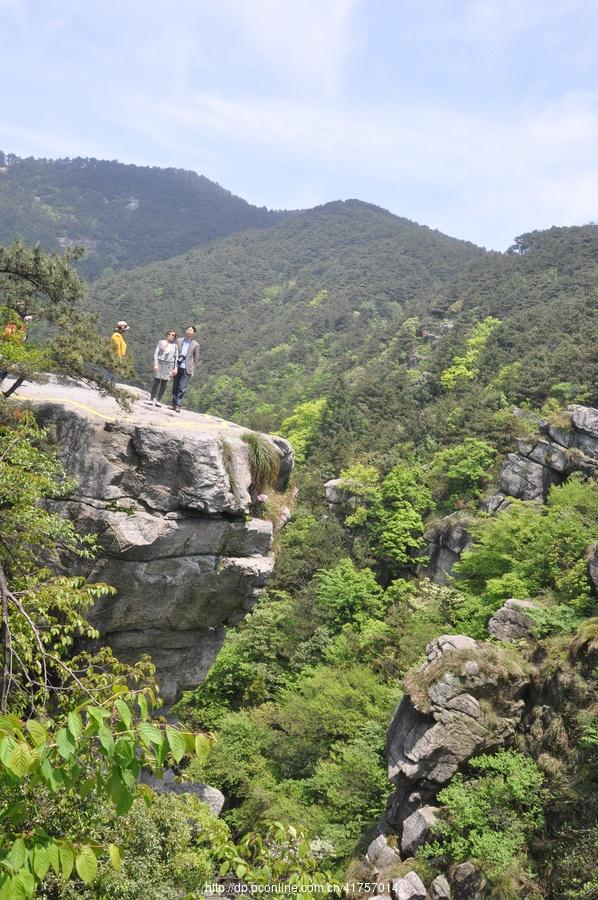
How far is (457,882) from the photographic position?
9.92m

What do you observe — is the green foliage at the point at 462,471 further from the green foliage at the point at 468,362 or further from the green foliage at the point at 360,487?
the green foliage at the point at 468,362

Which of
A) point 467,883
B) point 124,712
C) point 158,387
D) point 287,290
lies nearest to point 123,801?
point 124,712

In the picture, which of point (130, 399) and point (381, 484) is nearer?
point (130, 399)

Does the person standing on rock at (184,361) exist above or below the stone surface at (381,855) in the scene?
above

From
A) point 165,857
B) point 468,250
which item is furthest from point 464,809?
point 468,250

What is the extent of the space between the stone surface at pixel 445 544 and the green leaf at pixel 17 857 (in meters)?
23.3

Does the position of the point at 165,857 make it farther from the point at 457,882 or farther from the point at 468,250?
the point at 468,250

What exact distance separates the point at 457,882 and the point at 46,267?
1248cm

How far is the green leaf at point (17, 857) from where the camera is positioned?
5.12ft

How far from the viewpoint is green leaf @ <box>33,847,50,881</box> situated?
1.63 metres

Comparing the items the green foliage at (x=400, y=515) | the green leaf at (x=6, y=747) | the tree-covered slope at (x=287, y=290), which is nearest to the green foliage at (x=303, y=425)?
the green foliage at (x=400, y=515)

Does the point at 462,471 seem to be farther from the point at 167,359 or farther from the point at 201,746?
the point at 201,746

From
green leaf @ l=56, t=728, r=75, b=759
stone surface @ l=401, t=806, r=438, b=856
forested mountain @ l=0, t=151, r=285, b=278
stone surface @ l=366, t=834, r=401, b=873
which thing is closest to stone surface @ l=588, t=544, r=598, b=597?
stone surface @ l=401, t=806, r=438, b=856

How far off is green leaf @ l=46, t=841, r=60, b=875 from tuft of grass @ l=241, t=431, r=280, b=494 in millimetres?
9074
